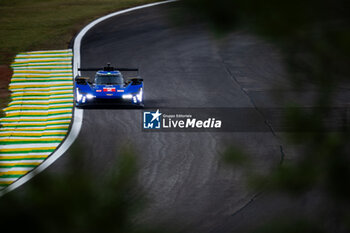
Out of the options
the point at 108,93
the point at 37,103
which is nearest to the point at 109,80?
the point at 108,93

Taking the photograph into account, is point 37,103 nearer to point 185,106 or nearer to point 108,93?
point 108,93

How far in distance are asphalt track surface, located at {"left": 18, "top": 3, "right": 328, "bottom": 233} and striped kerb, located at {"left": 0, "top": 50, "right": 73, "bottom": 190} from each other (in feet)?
3.40

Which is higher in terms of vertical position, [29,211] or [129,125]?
[29,211]

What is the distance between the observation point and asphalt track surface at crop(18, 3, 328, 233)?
3008 millimetres

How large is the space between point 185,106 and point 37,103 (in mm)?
5014

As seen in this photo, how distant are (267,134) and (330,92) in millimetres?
13057

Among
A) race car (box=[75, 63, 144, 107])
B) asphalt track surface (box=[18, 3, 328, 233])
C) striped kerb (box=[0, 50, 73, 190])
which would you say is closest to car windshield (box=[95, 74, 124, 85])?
race car (box=[75, 63, 144, 107])

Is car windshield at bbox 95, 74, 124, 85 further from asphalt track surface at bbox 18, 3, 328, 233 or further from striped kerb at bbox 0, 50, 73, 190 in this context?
striped kerb at bbox 0, 50, 73, 190

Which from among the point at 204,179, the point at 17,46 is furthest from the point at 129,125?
the point at 17,46

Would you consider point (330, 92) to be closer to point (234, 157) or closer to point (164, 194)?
point (234, 157)

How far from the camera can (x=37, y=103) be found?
1928 centimetres

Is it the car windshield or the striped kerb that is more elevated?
the car windshield

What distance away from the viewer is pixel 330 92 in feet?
8.17

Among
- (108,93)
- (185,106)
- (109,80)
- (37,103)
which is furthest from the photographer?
(37,103)
